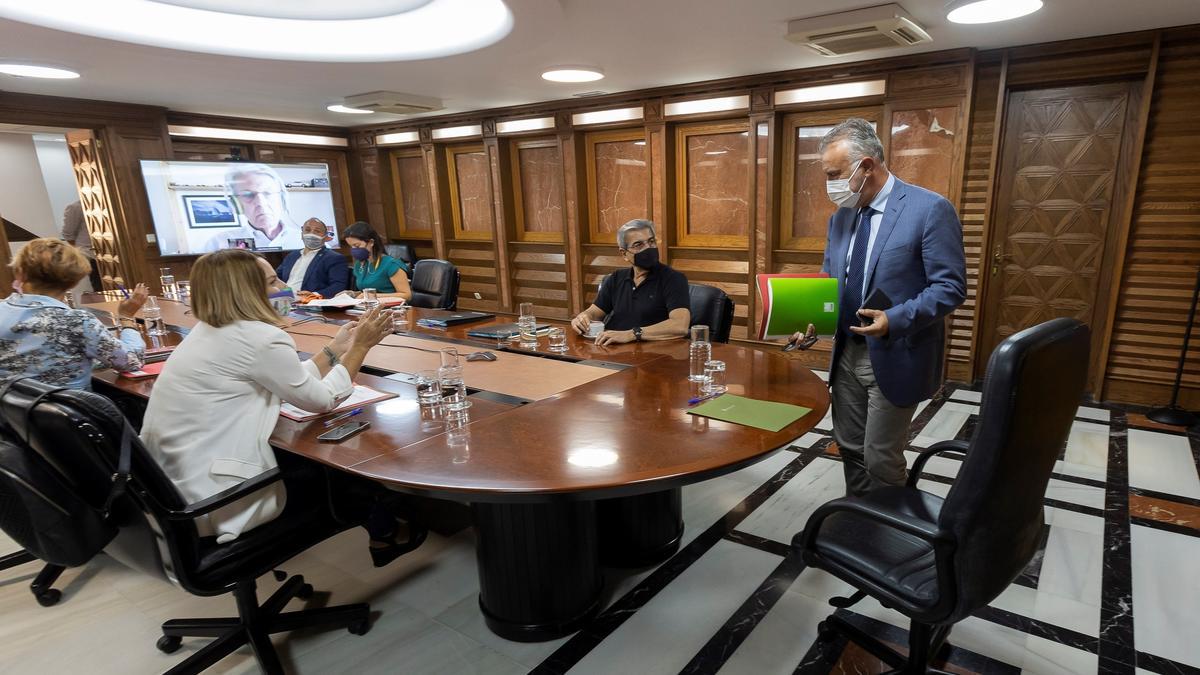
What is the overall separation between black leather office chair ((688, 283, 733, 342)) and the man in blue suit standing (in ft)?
2.51

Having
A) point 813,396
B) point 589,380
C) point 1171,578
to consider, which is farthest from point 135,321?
point 1171,578

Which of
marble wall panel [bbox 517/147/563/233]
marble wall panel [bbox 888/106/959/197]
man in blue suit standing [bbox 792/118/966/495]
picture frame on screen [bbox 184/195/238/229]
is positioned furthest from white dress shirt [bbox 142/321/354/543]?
picture frame on screen [bbox 184/195/238/229]

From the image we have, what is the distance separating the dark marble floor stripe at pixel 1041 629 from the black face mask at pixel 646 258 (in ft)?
5.99

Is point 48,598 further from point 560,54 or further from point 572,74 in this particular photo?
point 572,74

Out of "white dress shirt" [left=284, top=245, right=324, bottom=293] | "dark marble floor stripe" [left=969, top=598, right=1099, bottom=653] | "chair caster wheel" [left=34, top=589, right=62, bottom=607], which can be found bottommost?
"dark marble floor stripe" [left=969, top=598, right=1099, bottom=653]

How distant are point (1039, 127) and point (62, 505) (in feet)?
17.0

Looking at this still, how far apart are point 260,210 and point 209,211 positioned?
466mm

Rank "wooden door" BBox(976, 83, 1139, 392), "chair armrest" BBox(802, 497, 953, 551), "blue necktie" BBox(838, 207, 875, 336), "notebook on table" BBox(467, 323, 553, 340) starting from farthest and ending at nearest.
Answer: "wooden door" BBox(976, 83, 1139, 392), "notebook on table" BBox(467, 323, 553, 340), "blue necktie" BBox(838, 207, 875, 336), "chair armrest" BBox(802, 497, 953, 551)

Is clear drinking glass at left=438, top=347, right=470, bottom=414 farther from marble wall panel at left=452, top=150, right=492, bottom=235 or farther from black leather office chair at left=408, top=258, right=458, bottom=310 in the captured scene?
marble wall panel at left=452, top=150, right=492, bottom=235

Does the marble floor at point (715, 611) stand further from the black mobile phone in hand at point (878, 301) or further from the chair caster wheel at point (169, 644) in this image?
the black mobile phone in hand at point (878, 301)

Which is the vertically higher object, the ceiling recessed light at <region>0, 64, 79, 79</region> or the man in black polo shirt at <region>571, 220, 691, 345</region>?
the ceiling recessed light at <region>0, 64, 79, 79</region>

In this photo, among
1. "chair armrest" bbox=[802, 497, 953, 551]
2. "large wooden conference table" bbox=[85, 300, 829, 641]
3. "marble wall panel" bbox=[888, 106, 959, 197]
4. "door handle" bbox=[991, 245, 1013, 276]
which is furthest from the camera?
"door handle" bbox=[991, 245, 1013, 276]

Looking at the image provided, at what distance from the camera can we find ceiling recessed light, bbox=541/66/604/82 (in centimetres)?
414

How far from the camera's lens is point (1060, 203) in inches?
154
